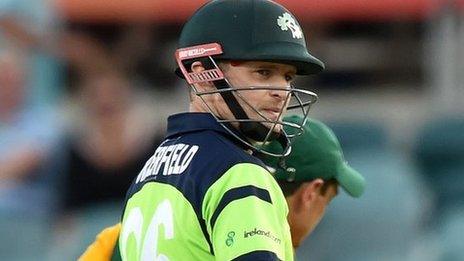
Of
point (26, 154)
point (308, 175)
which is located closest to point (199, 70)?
point (308, 175)

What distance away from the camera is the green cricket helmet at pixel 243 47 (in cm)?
320

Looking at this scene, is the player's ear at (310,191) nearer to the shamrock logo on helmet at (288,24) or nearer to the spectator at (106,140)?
the shamrock logo on helmet at (288,24)

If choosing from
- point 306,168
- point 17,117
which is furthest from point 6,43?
point 306,168

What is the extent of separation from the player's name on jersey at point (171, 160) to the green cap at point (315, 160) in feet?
2.07

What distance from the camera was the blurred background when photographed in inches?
286

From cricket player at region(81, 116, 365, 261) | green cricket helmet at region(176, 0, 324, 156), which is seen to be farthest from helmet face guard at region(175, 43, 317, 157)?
cricket player at region(81, 116, 365, 261)

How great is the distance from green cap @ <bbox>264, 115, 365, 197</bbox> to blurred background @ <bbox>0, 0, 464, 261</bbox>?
3.25m

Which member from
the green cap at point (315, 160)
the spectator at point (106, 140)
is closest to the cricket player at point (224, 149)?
the green cap at point (315, 160)

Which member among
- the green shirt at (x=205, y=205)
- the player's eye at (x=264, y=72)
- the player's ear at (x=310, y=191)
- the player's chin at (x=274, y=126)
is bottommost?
the player's ear at (x=310, y=191)

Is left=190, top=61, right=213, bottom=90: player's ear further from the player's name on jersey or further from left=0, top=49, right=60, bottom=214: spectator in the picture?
left=0, top=49, right=60, bottom=214: spectator

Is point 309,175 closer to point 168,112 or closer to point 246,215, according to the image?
point 246,215

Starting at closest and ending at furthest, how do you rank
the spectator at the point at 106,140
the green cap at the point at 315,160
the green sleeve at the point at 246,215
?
1. the green sleeve at the point at 246,215
2. the green cap at the point at 315,160
3. the spectator at the point at 106,140

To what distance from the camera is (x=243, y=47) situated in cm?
322

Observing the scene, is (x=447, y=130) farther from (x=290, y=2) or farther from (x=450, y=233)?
(x=290, y=2)
